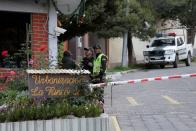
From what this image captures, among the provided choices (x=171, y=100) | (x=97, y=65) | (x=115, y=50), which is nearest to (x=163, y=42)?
(x=115, y=50)

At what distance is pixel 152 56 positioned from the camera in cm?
3375

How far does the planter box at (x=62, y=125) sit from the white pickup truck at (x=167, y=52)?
2543 centimetres

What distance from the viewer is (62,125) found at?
24.7 ft

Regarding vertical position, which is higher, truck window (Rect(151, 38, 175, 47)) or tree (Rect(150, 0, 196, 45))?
tree (Rect(150, 0, 196, 45))

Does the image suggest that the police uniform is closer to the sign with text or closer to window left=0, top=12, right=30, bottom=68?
window left=0, top=12, right=30, bottom=68

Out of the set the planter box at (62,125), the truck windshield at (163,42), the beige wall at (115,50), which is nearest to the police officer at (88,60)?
the planter box at (62,125)

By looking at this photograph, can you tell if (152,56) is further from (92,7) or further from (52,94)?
(52,94)

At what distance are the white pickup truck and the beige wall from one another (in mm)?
5244

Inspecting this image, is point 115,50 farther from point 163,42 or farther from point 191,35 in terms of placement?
point 191,35

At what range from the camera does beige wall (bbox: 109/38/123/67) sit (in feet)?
131

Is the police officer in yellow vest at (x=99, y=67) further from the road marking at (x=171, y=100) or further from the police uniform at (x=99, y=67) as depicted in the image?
the road marking at (x=171, y=100)

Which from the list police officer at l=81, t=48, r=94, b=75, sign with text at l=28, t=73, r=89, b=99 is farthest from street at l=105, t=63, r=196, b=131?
sign with text at l=28, t=73, r=89, b=99

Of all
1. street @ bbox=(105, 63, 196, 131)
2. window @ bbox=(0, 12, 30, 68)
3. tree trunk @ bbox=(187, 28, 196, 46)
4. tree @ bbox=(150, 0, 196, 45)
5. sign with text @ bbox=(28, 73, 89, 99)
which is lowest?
street @ bbox=(105, 63, 196, 131)

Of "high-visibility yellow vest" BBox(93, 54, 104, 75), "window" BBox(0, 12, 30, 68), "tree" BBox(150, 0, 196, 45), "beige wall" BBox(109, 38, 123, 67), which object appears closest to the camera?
"window" BBox(0, 12, 30, 68)
